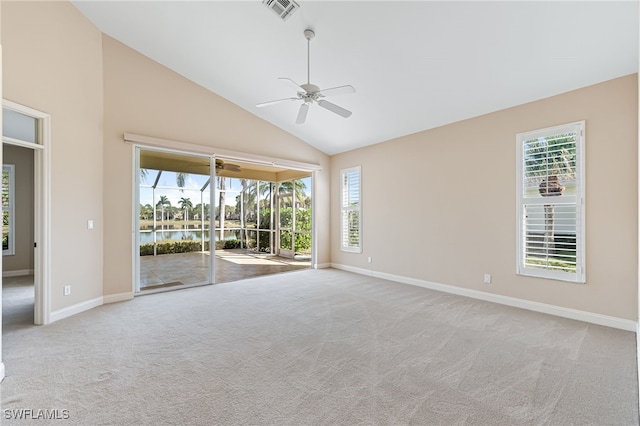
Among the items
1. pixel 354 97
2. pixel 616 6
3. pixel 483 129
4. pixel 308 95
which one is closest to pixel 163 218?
pixel 308 95

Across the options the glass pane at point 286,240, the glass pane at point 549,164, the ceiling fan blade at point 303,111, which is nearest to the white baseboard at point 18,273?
the glass pane at point 286,240

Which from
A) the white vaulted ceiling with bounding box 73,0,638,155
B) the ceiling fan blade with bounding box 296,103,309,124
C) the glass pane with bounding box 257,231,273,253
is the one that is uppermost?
the white vaulted ceiling with bounding box 73,0,638,155

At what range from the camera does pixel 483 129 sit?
455 centimetres

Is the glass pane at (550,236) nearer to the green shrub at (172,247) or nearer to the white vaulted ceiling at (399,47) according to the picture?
the white vaulted ceiling at (399,47)

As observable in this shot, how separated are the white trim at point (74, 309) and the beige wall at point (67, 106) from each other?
0.06m

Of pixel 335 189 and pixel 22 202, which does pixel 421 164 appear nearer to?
pixel 335 189

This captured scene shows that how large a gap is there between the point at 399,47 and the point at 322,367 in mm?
3667

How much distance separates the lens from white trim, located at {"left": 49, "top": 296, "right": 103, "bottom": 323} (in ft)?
11.8

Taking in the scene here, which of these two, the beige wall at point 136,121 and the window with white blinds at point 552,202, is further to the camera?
the beige wall at point 136,121

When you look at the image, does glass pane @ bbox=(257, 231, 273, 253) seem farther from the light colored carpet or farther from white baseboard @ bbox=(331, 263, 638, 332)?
the light colored carpet

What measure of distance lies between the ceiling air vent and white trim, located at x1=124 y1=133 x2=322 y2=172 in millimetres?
2777

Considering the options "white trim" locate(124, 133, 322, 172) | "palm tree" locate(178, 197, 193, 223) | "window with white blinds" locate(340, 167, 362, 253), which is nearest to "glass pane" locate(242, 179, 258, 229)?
"white trim" locate(124, 133, 322, 172)

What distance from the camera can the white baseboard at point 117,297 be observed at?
432cm

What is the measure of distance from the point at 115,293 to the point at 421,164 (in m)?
5.54
